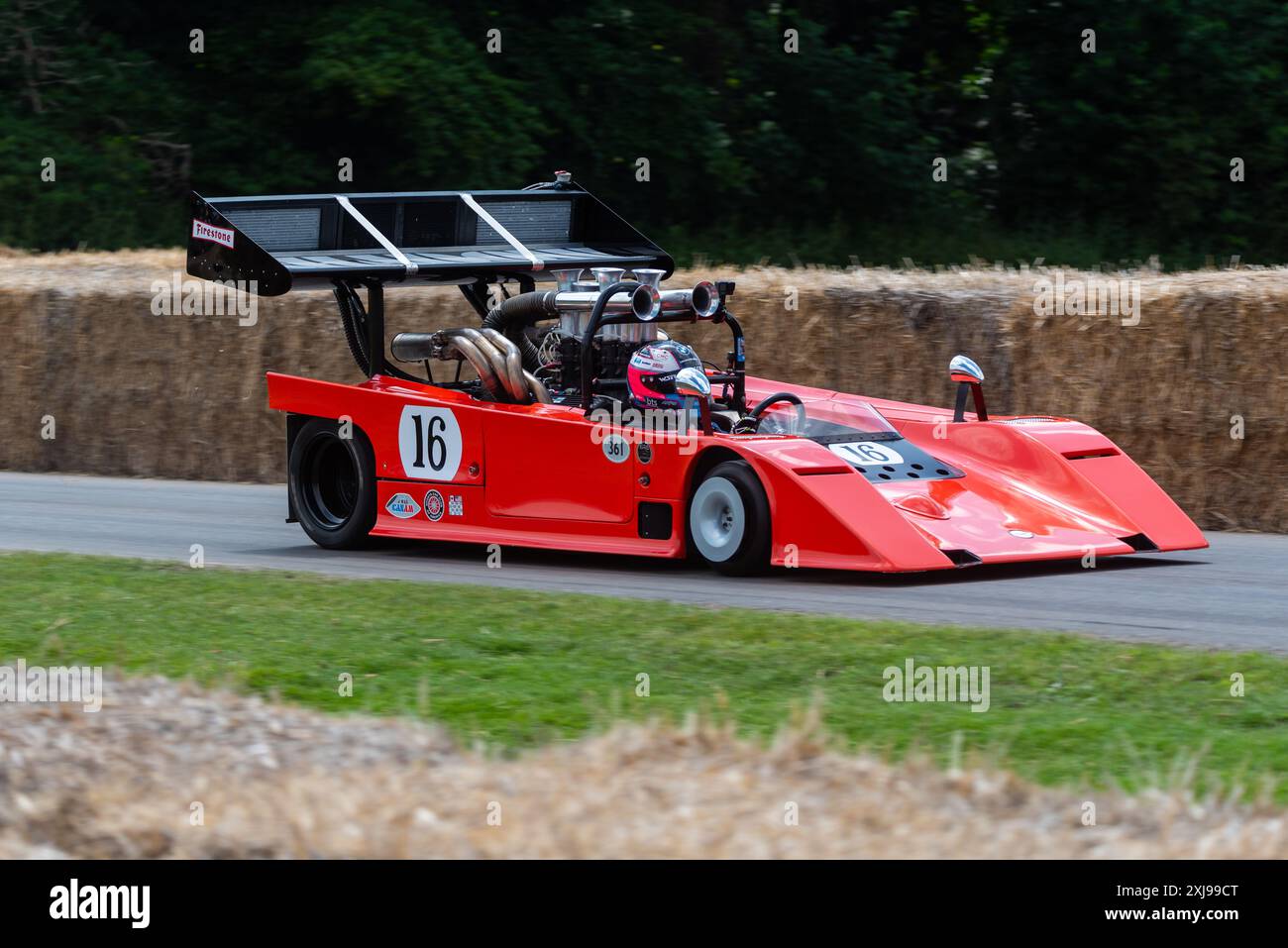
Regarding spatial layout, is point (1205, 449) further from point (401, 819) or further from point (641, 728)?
point (401, 819)

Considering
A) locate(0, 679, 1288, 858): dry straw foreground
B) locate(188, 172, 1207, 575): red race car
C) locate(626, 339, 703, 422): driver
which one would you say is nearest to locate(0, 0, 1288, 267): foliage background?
locate(188, 172, 1207, 575): red race car

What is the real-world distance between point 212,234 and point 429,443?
1.75 m

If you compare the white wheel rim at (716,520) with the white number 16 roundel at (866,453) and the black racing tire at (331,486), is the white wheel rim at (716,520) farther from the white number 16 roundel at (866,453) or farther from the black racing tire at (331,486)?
the black racing tire at (331,486)

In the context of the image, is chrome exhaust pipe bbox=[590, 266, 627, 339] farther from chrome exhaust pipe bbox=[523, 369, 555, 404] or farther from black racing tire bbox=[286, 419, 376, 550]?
black racing tire bbox=[286, 419, 376, 550]

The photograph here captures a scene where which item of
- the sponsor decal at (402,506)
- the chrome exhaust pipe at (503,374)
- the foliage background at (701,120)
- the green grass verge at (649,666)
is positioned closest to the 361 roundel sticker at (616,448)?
the chrome exhaust pipe at (503,374)

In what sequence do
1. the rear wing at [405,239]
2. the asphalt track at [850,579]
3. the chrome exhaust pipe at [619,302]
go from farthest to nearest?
the rear wing at [405,239]
the chrome exhaust pipe at [619,302]
the asphalt track at [850,579]

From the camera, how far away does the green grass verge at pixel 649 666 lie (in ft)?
18.7

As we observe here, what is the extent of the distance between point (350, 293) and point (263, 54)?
53.4 feet

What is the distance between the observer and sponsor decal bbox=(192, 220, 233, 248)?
10883 mm

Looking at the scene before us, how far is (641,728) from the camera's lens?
206 inches

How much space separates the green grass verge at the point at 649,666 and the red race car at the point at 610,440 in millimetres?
1082

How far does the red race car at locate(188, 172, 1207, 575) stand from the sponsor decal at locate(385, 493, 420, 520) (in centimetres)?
2
